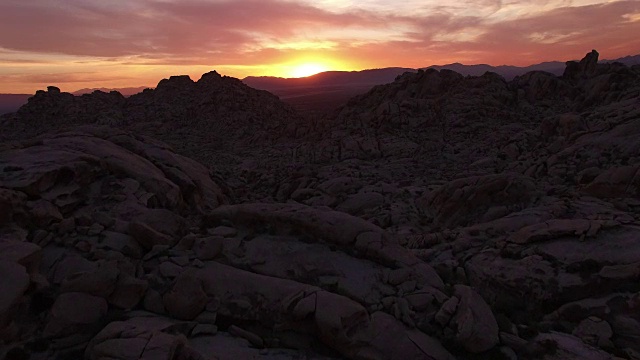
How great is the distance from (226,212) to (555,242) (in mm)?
9964

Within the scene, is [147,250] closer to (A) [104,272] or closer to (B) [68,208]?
(A) [104,272]

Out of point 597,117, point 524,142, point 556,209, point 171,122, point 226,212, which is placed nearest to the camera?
point 226,212

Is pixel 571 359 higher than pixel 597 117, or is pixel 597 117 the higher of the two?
pixel 597 117

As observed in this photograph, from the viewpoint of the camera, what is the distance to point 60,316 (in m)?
7.91

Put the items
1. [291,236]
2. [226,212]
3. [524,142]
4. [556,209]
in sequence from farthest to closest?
[524,142] < [556,209] < [226,212] < [291,236]

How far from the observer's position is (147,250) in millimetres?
10539

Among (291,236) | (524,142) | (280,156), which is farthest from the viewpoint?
(280,156)

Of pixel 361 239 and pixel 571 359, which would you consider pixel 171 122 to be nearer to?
pixel 361 239

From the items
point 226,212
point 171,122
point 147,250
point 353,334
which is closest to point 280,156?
point 171,122

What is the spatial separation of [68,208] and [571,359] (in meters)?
12.7

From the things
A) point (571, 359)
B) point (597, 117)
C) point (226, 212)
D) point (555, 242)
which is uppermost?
point (597, 117)

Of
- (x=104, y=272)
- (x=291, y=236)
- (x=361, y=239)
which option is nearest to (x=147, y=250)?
(x=104, y=272)

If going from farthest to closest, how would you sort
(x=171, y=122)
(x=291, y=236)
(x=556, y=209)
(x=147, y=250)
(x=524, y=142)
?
(x=171, y=122) < (x=524, y=142) < (x=556, y=209) < (x=291, y=236) < (x=147, y=250)

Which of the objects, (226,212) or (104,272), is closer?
(104,272)
